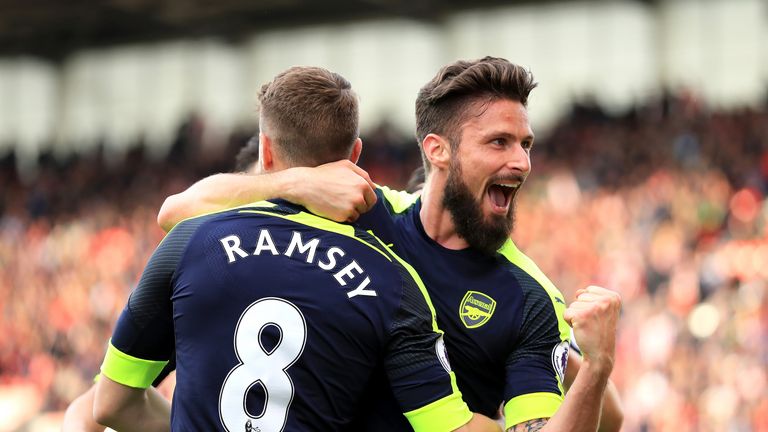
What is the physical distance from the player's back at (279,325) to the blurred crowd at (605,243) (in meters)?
8.72

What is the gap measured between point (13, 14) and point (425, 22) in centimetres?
1019

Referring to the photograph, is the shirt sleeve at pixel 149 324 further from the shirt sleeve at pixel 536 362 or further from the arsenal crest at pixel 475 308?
the shirt sleeve at pixel 536 362

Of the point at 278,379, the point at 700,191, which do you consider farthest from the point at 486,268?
the point at 700,191

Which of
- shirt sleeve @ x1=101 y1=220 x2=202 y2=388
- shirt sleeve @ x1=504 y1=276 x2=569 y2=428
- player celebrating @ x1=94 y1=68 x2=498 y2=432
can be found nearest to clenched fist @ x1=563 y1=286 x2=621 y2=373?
shirt sleeve @ x1=504 y1=276 x2=569 y2=428

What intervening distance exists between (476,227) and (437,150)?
0.92 ft

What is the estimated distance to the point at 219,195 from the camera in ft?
11.3

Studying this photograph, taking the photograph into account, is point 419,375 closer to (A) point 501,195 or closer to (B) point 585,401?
(B) point 585,401

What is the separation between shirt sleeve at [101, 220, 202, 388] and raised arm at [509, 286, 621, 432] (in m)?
1.04

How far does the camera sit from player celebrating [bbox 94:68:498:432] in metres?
2.97

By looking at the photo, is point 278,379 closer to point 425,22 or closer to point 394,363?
point 394,363

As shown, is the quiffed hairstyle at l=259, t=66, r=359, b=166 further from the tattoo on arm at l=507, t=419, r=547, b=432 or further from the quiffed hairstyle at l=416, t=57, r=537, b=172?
the tattoo on arm at l=507, t=419, r=547, b=432

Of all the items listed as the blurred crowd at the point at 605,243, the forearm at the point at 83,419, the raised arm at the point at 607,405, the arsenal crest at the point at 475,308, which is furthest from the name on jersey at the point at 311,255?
the blurred crowd at the point at 605,243

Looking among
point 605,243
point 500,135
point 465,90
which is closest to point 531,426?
point 500,135

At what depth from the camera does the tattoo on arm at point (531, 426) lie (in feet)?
10.4
